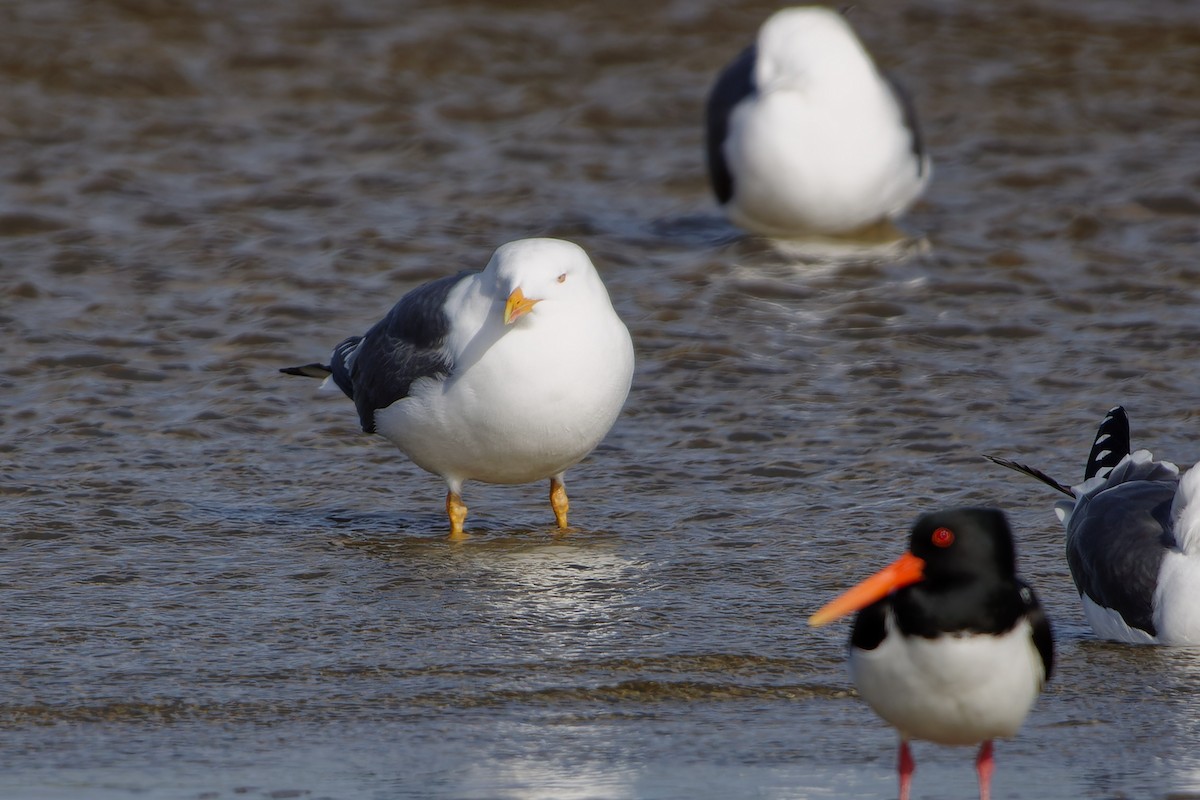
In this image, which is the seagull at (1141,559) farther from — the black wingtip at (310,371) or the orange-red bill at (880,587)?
the black wingtip at (310,371)

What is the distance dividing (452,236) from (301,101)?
3.32 metres

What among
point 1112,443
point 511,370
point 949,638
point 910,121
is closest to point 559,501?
point 511,370

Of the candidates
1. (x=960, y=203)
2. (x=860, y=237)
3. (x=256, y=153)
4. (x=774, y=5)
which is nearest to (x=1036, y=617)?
(x=860, y=237)

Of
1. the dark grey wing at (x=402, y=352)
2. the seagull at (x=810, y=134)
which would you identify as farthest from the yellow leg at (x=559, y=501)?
the seagull at (x=810, y=134)

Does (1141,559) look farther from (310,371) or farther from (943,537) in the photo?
(310,371)

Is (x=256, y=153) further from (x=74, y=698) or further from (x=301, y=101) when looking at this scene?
(x=74, y=698)

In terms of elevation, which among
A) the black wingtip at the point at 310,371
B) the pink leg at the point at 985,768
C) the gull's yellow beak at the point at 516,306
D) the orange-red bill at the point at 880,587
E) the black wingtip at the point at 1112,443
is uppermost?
the gull's yellow beak at the point at 516,306

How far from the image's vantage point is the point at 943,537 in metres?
4.25

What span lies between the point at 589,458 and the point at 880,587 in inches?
138

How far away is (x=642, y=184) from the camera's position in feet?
39.7

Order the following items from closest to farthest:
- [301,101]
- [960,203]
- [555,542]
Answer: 1. [555,542]
2. [960,203]
3. [301,101]

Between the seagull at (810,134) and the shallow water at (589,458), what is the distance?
36 cm

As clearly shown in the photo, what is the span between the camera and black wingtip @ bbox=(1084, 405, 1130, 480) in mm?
6059

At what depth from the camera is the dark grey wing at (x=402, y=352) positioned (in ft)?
21.5
